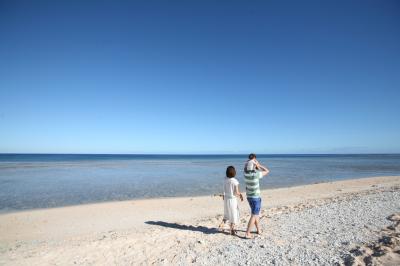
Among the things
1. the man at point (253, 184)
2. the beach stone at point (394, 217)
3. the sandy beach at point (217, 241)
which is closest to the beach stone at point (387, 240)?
the sandy beach at point (217, 241)

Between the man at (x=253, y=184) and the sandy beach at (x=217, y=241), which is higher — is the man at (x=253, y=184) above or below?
above

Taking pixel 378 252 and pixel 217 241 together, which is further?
pixel 217 241

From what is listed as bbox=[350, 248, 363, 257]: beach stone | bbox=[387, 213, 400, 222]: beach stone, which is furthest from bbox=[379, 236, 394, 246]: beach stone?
bbox=[387, 213, 400, 222]: beach stone

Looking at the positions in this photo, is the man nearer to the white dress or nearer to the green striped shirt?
the green striped shirt

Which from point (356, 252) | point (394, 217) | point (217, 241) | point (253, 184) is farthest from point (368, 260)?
point (394, 217)

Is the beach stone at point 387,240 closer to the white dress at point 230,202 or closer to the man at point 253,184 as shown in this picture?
the man at point 253,184

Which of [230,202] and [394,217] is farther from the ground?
[230,202]

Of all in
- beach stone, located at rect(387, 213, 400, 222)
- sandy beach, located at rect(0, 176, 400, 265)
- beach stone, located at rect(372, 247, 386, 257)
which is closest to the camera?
beach stone, located at rect(372, 247, 386, 257)

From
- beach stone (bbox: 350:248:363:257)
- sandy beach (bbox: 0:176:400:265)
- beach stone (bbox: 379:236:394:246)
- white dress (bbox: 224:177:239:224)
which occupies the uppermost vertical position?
white dress (bbox: 224:177:239:224)

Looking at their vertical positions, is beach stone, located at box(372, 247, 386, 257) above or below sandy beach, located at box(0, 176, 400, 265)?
above

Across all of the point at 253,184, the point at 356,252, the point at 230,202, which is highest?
the point at 253,184

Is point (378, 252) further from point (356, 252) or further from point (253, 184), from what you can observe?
point (253, 184)

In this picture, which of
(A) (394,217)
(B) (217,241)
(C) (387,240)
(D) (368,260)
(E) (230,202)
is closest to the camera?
(D) (368,260)

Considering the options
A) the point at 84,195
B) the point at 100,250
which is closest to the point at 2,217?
the point at 84,195
